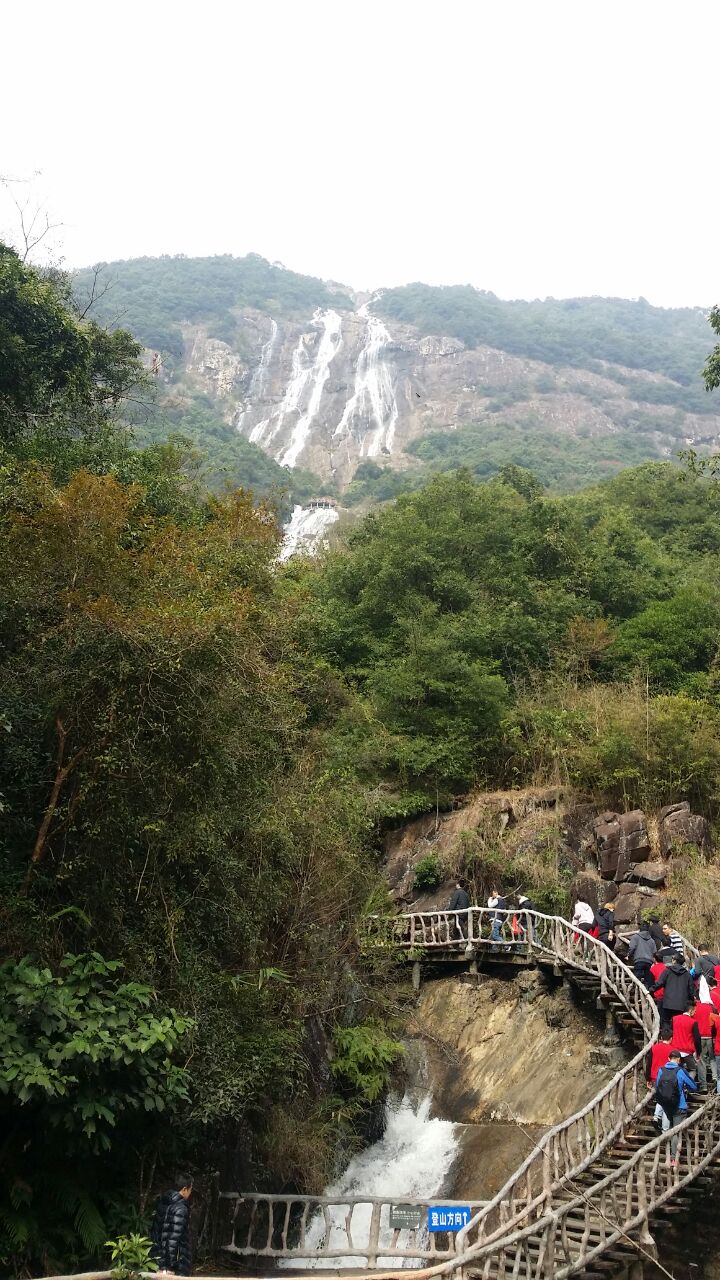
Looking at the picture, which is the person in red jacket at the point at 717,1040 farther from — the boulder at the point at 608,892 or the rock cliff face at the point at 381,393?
the rock cliff face at the point at 381,393

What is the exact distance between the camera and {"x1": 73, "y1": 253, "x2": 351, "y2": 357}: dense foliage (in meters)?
109

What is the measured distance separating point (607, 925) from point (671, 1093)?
5.49 m

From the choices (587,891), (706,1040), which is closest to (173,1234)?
(706,1040)

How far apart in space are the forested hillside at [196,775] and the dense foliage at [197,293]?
8868 centimetres

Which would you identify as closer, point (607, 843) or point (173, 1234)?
point (173, 1234)

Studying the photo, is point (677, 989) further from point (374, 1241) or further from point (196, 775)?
point (196, 775)

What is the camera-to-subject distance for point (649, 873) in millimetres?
17031

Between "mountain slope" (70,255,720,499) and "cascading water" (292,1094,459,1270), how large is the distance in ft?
181

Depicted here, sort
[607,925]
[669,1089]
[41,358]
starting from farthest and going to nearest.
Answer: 1. [41,358]
2. [607,925]
3. [669,1089]

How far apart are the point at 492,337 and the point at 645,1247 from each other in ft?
406

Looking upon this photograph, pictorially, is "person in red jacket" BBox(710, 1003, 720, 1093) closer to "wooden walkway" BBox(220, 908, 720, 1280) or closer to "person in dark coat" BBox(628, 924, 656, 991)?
"wooden walkway" BBox(220, 908, 720, 1280)

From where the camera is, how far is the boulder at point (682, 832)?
17.6 meters

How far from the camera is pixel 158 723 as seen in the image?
912cm

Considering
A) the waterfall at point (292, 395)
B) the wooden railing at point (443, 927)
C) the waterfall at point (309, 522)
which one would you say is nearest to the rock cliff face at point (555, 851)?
the wooden railing at point (443, 927)
